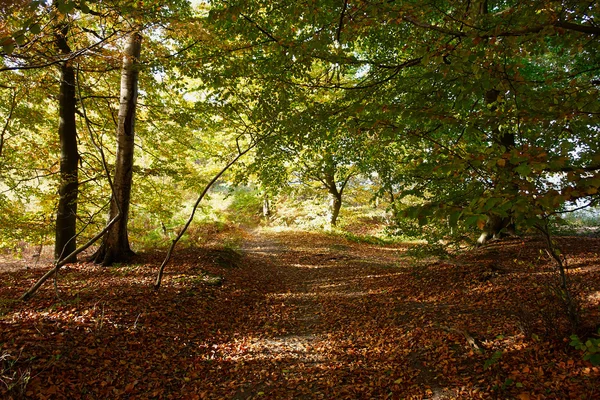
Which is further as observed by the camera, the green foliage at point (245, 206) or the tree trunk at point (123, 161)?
the green foliage at point (245, 206)

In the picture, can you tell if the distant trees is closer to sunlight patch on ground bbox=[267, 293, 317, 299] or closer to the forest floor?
the forest floor

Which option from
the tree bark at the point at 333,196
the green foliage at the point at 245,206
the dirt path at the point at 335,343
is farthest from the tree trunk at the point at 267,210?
the dirt path at the point at 335,343

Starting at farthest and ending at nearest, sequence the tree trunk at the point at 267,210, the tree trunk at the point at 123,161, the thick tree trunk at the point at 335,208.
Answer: the tree trunk at the point at 267,210
the thick tree trunk at the point at 335,208
the tree trunk at the point at 123,161

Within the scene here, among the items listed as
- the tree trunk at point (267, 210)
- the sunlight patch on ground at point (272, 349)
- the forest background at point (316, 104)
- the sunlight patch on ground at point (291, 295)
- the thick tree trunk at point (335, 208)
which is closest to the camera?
the forest background at point (316, 104)

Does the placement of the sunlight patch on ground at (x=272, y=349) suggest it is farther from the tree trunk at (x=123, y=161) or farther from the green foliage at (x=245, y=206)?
the green foliage at (x=245, y=206)

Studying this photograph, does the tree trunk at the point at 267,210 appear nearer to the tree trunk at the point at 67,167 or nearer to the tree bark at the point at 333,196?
the tree bark at the point at 333,196

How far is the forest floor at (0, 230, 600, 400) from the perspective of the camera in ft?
12.3

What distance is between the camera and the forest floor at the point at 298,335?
147 inches

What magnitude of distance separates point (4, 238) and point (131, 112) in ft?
15.5

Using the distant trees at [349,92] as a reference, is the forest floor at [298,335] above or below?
below

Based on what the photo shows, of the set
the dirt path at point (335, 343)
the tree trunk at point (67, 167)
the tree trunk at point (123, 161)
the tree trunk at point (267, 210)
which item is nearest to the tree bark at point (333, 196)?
the tree trunk at point (267, 210)

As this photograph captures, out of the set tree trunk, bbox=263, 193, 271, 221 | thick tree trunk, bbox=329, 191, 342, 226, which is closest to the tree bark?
thick tree trunk, bbox=329, 191, 342, 226

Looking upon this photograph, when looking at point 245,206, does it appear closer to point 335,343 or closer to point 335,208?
point 335,208

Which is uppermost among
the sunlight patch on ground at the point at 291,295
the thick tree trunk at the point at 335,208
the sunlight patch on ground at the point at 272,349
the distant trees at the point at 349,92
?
the distant trees at the point at 349,92
